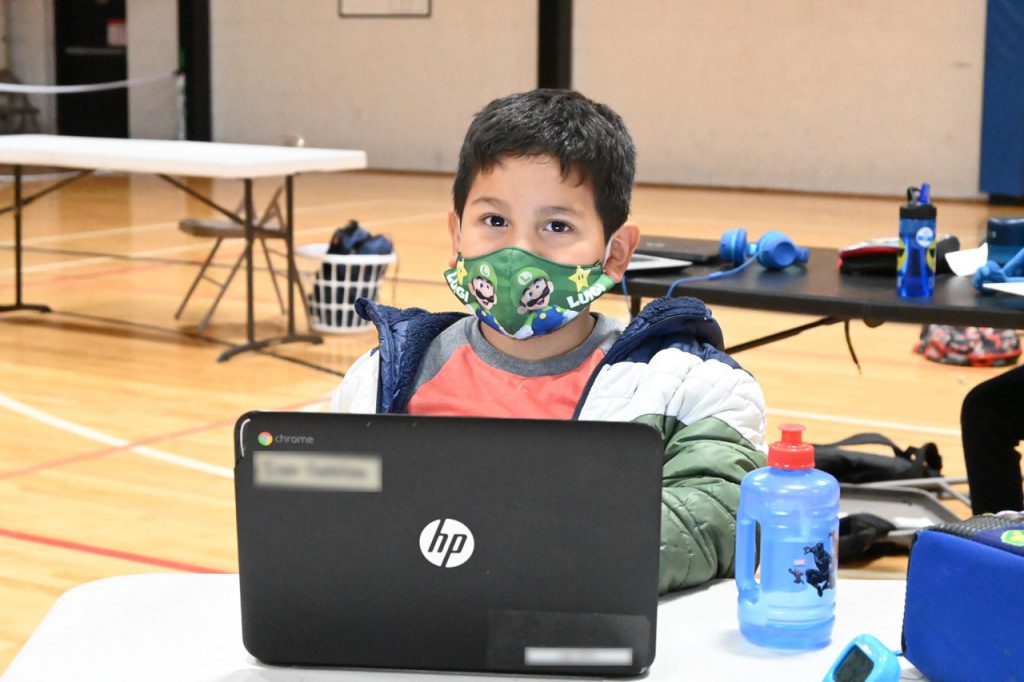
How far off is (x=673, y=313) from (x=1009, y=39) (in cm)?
1030

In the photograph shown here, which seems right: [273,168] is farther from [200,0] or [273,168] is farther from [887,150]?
[200,0]

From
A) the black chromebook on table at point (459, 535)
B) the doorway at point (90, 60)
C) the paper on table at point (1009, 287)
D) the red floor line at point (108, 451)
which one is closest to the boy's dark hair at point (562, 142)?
the black chromebook on table at point (459, 535)

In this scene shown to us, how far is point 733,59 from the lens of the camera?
12391 millimetres

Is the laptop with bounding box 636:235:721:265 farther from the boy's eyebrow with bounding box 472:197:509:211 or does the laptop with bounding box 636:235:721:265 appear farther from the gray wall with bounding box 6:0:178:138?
the gray wall with bounding box 6:0:178:138

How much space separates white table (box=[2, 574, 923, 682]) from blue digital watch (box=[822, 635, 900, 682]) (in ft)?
0.25

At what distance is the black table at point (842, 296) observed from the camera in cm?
281

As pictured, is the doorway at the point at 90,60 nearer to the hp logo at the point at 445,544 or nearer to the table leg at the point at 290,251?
the table leg at the point at 290,251

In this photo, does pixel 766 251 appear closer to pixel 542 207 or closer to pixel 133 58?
pixel 542 207

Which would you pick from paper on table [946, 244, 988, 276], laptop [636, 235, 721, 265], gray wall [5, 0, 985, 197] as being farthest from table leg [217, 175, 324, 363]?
gray wall [5, 0, 985, 197]

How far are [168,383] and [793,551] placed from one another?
4.33 meters

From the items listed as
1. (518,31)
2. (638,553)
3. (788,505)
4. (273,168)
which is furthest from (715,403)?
(518,31)

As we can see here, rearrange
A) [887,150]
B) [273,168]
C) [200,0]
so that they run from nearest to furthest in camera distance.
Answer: [273,168]
[887,150]
[200,0]

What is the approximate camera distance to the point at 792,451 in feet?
4.30

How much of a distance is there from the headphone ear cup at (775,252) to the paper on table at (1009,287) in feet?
1.73
